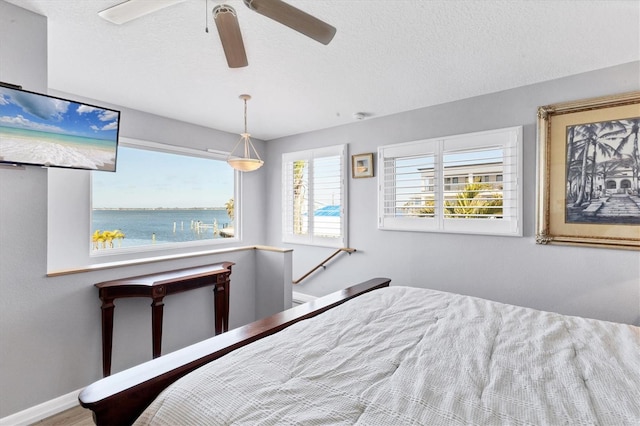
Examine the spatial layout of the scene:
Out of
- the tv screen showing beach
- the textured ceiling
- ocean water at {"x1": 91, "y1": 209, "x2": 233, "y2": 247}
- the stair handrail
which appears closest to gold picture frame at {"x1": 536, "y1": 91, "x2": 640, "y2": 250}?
the textured ceiling

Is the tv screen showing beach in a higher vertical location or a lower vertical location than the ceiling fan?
lower

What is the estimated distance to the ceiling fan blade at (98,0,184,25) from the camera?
1.35 metres

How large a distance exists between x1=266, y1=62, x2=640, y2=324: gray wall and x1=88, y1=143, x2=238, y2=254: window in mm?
1511

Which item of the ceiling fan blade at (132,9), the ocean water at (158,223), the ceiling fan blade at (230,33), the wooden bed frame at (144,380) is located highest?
the ceiling fan blade at (132,9)

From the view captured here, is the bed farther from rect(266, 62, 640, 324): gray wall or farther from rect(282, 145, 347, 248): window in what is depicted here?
rect(282, 145, 347, 248): window

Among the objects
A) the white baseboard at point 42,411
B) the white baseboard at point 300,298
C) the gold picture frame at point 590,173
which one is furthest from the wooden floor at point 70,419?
the gold picture frame at point 590,173

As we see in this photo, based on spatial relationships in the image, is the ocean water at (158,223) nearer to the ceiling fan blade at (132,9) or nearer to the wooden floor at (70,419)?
the wooden floor at (70,419)

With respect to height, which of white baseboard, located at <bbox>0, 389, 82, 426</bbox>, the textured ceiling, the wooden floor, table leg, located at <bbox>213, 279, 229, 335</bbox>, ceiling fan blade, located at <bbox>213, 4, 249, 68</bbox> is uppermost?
the textured ceiling

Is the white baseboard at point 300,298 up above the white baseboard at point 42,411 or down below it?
above

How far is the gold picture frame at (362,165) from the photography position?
376 cm

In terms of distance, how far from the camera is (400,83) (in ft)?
8.95

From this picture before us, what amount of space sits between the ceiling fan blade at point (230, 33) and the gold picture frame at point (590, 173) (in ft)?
8.43

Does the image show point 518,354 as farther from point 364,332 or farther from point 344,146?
point 344,146

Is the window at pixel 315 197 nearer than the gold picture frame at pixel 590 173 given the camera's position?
No
